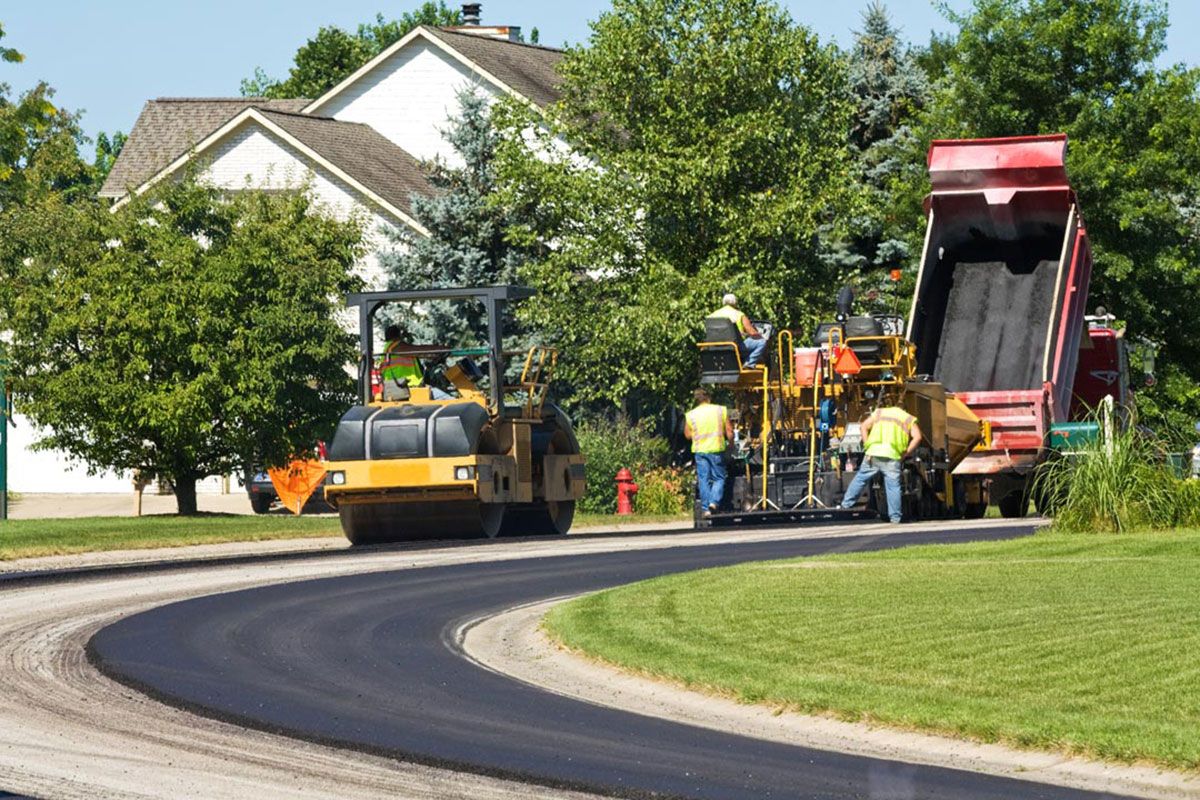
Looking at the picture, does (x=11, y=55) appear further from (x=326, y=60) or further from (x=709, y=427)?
(x=326, y=60)

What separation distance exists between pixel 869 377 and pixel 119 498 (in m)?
28.9

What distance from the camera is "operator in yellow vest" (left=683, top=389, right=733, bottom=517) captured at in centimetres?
2367

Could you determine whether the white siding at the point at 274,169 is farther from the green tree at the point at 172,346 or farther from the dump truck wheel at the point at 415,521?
the dump truck wheel at the point at 415,521

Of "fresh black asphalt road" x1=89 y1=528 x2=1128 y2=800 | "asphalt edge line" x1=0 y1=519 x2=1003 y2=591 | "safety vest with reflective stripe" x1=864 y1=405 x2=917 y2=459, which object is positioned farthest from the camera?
"safety vest with reflective stripe" x1=864 y1=405 x2=917 y2=459

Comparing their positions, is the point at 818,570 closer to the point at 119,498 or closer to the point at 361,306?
the point at 361,306

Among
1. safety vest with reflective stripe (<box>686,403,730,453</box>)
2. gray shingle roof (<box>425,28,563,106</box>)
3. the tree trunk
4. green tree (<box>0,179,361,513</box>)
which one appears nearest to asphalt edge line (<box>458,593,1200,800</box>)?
safety vest with reflective stripe (<box>686,403,730,453</box>)

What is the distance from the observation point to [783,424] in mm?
24109

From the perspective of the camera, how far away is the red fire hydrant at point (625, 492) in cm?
3441

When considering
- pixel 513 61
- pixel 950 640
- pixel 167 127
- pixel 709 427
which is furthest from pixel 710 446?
pixel 167 127

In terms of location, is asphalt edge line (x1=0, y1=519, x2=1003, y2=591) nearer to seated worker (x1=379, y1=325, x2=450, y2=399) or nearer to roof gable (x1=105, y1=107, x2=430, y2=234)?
seated worker (x1=379, y1=325, x2=450, y2=399)

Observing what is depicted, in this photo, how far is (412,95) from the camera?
180ft

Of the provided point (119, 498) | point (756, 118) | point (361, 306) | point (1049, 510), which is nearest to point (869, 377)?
point (1049, 510)

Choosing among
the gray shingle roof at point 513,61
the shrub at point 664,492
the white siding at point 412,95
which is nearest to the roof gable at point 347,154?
the white siding at point 412,95

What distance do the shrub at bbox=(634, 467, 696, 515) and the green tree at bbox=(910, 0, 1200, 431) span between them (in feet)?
26.7
